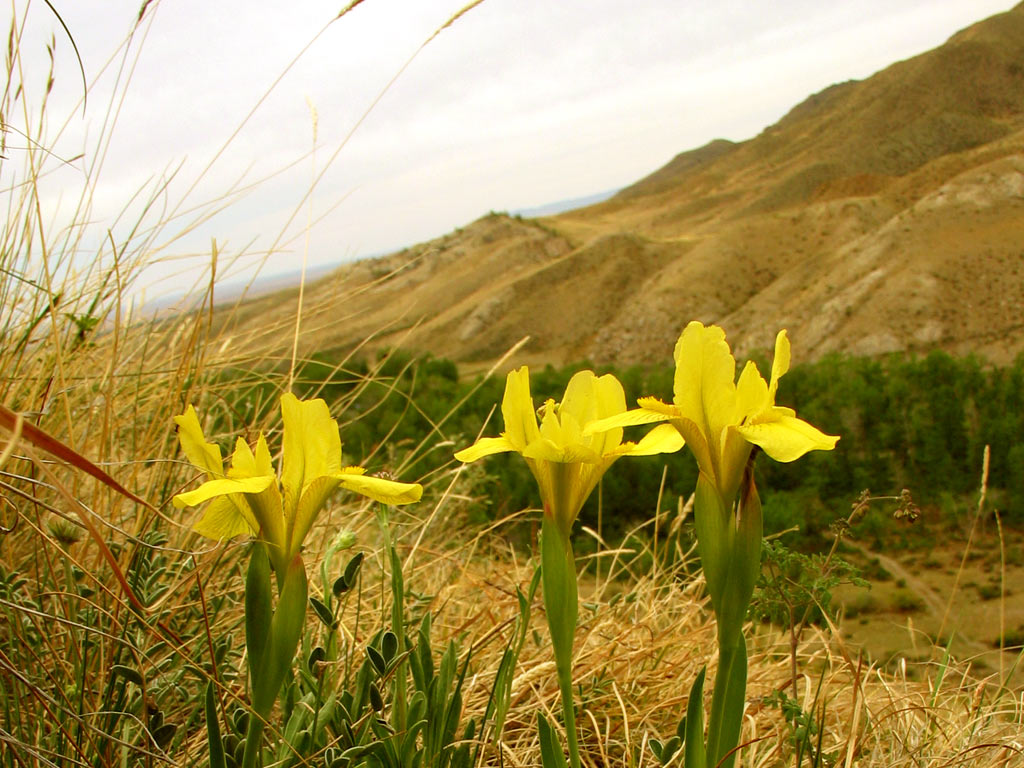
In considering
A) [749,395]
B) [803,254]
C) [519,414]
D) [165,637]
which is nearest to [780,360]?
[749,395]

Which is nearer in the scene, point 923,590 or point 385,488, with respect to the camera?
point 385,488

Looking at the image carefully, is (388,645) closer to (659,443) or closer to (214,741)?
(214,741)

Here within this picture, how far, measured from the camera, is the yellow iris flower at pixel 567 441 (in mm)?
863

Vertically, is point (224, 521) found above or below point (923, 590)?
above

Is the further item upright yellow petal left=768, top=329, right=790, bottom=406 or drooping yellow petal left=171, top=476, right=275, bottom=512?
upright yellow petal left=768, top=329, right=790, bottom=406

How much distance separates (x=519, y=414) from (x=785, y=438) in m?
0.29

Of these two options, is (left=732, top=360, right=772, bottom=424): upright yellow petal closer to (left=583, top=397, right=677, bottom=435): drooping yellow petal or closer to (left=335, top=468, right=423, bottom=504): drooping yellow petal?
(left=583, top=397, right=677, bottom=435): drooping yellow petal

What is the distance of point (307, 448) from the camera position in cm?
88

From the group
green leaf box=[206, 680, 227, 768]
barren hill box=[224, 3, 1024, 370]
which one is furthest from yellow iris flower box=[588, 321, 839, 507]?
barren hill box=[224, 3, 1024, 370]

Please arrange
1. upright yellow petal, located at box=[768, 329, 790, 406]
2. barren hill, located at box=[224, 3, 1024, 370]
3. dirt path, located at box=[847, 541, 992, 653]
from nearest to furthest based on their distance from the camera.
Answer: upright yellow petal, located at box=[768, 329, 790, 406] → dirt path, located at box=[847, 541, 992, 653] → barren hill, located at box=[224, 3, 1024, 370]

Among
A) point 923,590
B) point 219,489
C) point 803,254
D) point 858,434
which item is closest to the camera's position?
point 219,489

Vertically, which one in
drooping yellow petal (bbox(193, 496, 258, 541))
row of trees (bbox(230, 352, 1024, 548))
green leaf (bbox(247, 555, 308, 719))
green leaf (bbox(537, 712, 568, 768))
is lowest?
row of trees (bbox(230, 352, 1024, 548))

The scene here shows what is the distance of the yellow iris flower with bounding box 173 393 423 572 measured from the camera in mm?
854

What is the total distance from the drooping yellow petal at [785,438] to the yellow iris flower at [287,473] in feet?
1.20
